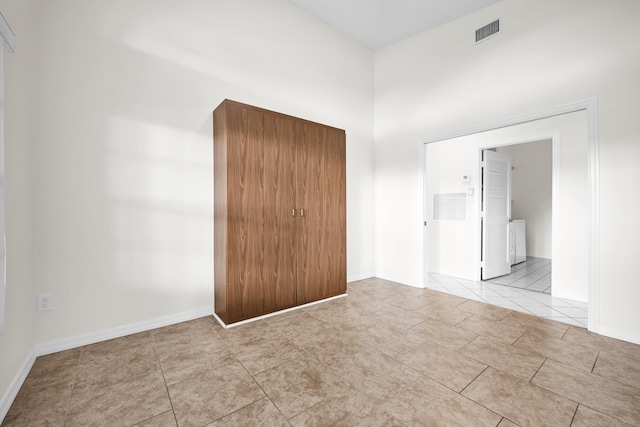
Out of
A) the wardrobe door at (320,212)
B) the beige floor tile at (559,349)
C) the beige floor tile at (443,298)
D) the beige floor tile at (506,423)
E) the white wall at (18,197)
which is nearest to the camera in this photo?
the beige floor tile at (506,423)

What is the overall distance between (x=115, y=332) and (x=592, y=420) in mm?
3237

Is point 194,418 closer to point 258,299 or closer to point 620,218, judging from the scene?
point 258,299

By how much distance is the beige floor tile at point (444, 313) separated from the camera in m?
2.67

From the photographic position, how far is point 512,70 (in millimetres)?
2939

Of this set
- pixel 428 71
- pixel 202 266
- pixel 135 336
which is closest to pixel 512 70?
pixel 428 71

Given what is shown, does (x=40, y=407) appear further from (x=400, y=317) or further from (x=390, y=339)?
(x=400, y=317)

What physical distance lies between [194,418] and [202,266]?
4.99ft

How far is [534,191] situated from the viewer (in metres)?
6.03

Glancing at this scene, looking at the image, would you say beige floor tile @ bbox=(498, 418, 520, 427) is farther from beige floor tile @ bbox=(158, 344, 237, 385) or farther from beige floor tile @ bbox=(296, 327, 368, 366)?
beige floor tile @ bbox=(158, 344, 237, 385)

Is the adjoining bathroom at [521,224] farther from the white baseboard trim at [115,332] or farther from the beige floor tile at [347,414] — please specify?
the white baseboard trim at [115,332]

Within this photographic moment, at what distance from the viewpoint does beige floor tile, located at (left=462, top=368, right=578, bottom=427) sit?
139 cm

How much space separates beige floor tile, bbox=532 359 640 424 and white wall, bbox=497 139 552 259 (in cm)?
506

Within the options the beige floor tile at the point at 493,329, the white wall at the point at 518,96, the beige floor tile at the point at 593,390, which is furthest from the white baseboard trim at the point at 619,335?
the beige floor tile at the point at 593,390

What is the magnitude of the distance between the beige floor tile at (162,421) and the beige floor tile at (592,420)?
2.01m
